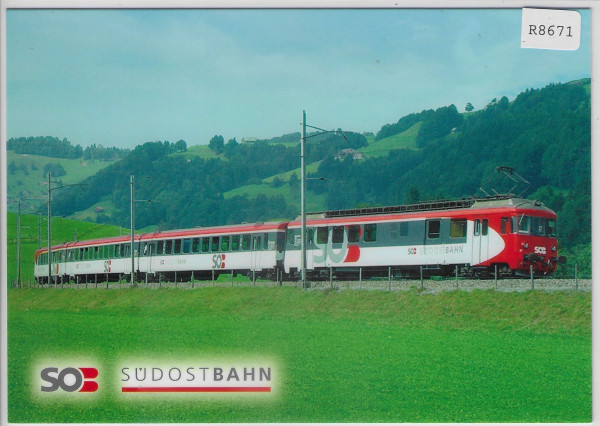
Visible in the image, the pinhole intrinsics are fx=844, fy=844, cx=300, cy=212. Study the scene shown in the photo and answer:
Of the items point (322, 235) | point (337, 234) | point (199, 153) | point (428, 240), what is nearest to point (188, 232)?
point (322, 235)

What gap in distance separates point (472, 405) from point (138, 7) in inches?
187

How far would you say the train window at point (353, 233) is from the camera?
61.7 feet

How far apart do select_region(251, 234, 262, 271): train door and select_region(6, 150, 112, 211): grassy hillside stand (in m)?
9.38

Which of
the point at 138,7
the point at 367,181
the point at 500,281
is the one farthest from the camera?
the point at 500,281

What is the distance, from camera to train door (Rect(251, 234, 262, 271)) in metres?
19.5

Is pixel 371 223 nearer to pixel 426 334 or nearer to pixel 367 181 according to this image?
pixel 367 181

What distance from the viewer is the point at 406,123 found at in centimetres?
948

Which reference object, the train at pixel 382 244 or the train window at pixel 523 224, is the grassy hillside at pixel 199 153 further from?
the train window at pixel 523 224

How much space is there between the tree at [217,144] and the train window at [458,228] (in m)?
9.47

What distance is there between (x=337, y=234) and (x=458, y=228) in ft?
8.90

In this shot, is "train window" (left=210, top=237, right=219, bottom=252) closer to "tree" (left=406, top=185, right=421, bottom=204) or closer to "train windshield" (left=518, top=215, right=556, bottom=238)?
"tree" (left=406, top=185, right=421, bottom=204)

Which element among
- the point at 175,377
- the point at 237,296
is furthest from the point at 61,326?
the point at 237,296

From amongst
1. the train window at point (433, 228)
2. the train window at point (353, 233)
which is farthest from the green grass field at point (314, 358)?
the train window at point (353, 233)

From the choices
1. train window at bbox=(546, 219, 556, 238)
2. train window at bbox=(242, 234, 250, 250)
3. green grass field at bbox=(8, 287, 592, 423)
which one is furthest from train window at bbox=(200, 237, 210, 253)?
train window at bbox=(546, 219, 556, 238)
